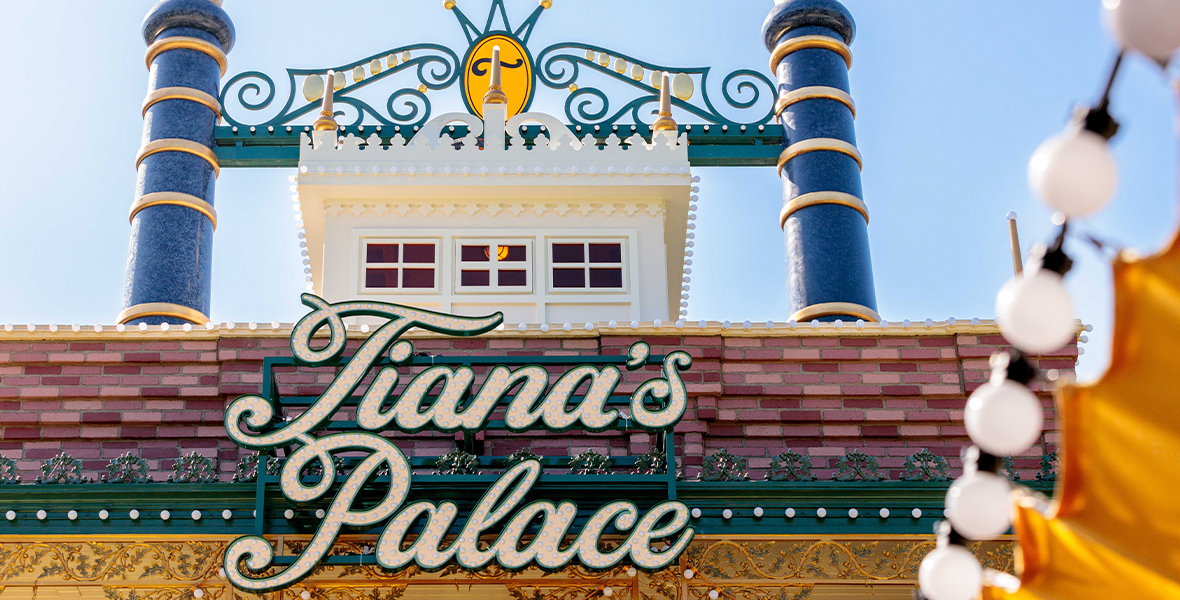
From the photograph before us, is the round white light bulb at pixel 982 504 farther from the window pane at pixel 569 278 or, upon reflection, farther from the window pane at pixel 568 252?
the window pane at pixel 568 252

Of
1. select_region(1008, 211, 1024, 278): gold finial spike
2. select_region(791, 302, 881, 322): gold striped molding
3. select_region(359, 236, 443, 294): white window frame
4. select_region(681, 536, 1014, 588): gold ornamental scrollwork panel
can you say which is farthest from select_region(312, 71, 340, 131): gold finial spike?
select_region(1008, 211, 1024, 278): gold finial spike

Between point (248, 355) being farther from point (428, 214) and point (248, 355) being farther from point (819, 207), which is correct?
point (819, 207)

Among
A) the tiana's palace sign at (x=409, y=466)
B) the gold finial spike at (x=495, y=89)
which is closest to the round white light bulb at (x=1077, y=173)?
the tiana's palace sign at (x=409, y=466)

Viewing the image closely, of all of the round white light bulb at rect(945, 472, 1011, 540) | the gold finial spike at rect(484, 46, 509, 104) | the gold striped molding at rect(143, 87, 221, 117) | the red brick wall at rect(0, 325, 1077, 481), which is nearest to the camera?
the round white light bulb at rect(945, 472, 1011, 540)

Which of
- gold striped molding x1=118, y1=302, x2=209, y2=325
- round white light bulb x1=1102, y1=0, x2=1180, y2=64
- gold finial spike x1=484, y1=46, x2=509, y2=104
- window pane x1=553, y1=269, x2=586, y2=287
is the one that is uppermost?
gold finial spike x1=484, y1=46, x2=509, y2=104

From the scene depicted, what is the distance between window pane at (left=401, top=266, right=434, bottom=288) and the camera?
15492 millimetres

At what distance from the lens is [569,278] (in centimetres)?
1566

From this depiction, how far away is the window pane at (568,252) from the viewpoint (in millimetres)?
15844

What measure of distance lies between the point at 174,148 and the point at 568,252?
5.84m

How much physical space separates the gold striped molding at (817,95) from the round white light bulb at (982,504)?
13779mm

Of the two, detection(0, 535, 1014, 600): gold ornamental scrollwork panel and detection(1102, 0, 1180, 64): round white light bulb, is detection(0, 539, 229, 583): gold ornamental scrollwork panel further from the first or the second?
detection(1102, 0, 1180, 64): round white light bulb

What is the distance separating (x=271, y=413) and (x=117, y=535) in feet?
5.31

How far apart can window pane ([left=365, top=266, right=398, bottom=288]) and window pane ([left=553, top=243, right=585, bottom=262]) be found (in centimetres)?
195

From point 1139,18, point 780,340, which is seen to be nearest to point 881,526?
point 780,340
